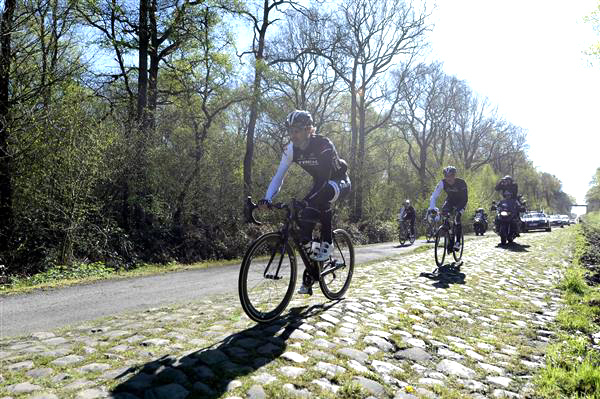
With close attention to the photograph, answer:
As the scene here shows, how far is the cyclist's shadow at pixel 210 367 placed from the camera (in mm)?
2750

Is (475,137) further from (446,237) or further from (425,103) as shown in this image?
(446,237)

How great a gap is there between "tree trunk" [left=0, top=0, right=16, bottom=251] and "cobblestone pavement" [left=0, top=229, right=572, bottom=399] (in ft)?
21.6

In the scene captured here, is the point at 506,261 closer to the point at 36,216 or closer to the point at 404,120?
the point at 36,216

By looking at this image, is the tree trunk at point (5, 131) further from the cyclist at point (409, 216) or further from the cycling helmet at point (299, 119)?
the cyclist at point (409, 216)

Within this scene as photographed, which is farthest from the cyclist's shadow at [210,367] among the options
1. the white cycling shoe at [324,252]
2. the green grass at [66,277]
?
the green grass at [66,277]

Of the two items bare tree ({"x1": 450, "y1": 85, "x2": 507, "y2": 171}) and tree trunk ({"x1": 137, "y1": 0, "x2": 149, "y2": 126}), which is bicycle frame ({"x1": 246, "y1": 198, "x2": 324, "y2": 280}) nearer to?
tree trunk ({"x1": 137, "y1": 0, "x2": 149, "y2": 126})

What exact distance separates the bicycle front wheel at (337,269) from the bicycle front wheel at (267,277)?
0.63 metres

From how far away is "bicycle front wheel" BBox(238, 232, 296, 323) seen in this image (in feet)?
13.7

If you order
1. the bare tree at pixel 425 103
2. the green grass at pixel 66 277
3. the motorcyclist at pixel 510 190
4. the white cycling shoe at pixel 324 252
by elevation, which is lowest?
the green grass at pixel 66 277

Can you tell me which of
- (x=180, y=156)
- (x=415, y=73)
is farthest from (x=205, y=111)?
(x=415, y=73)

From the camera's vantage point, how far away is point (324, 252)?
16.5 ft

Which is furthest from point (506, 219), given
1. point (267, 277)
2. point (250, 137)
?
point (267, 277)

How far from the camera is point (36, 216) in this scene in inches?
385

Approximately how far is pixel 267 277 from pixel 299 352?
44.0 inches
